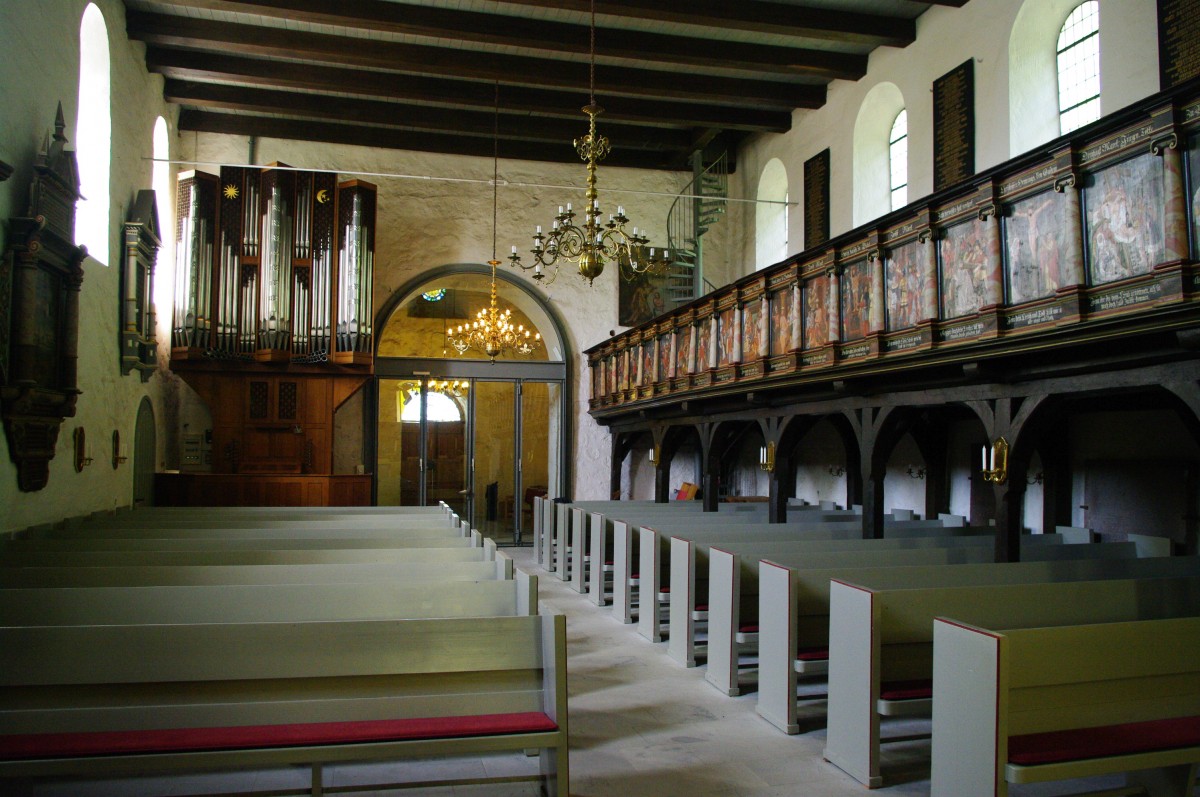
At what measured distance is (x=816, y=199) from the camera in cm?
1380

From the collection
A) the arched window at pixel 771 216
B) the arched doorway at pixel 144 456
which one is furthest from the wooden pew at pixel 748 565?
the arched window at pixel 771 216

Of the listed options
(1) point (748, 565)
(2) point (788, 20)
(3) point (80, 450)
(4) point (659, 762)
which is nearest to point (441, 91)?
(2) point (788, 20)

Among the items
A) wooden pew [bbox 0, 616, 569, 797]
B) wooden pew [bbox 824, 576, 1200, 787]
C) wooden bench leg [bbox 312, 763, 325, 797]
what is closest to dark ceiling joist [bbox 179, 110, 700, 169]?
wooden pew [bbox 824, 576, 1200, 787]

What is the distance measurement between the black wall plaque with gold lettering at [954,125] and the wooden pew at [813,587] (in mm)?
5901

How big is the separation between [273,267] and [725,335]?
304 inches

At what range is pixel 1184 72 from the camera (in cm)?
742

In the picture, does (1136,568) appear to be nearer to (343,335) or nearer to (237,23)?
(343,335)

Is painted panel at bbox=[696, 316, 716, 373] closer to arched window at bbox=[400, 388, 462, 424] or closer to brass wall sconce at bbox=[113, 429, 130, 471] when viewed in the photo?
arched window at bbox=[400, 388, 462, 424]

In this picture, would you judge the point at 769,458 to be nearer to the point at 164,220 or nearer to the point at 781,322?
the point at 781,322

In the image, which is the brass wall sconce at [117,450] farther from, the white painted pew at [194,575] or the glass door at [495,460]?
the glass door at [495,460]

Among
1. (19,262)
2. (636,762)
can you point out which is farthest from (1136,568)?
(19,262)

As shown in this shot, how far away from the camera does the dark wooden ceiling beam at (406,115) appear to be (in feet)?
46.6

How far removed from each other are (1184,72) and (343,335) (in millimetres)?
11697

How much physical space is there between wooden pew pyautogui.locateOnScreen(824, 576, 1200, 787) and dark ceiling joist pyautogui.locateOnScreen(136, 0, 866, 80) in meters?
9.65
